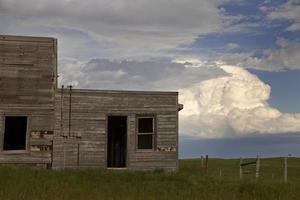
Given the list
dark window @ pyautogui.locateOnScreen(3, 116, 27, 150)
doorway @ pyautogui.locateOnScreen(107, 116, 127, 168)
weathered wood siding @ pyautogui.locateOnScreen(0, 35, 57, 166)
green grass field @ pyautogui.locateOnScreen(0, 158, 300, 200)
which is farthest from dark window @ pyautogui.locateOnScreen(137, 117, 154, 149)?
dark window @ pyautogui.locateOnScreen(3, 116, 27, 150)

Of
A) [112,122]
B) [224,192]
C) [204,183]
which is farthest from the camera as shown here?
[112,122]

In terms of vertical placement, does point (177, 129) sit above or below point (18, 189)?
above

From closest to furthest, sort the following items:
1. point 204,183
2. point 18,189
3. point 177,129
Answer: point 18,189 → point 204,183 → point 177,129

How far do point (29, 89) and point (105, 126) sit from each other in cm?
408

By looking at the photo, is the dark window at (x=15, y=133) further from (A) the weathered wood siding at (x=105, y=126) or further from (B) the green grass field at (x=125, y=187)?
(B) the green grass field at (x=125, y=187)

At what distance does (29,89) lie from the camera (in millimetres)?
26328

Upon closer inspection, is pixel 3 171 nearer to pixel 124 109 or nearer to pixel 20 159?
pixel 20 159

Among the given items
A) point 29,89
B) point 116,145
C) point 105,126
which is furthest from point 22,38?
point 116,145

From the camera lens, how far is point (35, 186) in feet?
57.8

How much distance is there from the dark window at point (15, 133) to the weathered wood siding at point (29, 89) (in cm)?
62

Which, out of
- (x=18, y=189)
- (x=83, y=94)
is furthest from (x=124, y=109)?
(x=18, y=189)

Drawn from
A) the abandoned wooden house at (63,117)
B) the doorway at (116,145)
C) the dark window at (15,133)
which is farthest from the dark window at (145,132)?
the dark window at (15,133)

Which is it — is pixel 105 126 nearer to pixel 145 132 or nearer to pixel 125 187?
pixel 145 132

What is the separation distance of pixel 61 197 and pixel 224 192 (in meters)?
6.22
